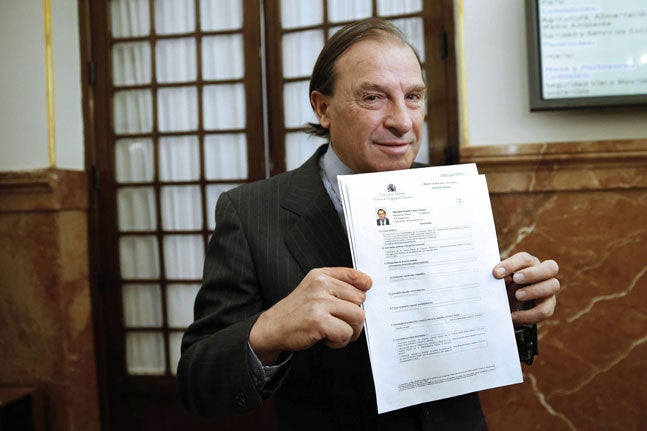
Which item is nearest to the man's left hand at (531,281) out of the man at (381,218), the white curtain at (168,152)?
the man at (381,218)

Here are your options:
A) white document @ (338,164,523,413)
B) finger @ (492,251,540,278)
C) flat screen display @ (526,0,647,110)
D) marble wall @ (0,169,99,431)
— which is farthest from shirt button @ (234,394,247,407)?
marble wall @ (0,169,99,431)

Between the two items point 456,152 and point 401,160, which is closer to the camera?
point 401,160

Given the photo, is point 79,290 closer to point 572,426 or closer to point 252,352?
point 252,352

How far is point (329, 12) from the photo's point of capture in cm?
222

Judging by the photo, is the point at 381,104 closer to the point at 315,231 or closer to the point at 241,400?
the point at 315,231

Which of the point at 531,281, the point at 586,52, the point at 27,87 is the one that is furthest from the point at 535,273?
the point at 27,87

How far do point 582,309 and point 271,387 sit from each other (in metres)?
1.35

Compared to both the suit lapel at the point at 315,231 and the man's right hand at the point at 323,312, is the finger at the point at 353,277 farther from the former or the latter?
the suit lapel at the point at 315,231

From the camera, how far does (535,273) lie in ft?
2.94

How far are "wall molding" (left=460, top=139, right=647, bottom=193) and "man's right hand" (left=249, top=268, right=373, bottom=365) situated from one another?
3.88ft

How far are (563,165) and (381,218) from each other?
1.23 metres

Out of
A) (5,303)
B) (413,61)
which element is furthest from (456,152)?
(5,303)

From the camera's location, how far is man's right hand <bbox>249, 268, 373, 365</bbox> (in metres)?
0.77

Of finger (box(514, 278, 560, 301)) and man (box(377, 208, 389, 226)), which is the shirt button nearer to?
man (box(377, 208, 389, 226))
